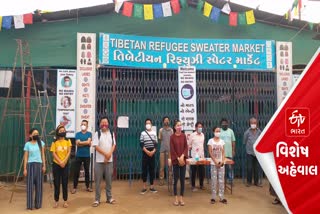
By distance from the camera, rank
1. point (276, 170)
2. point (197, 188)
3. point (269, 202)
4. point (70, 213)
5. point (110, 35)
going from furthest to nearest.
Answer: point (110, 35), point (197, 188), point (269, 202), point (70, 213), point (276, 170)

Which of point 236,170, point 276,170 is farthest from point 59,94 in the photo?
point 276,170


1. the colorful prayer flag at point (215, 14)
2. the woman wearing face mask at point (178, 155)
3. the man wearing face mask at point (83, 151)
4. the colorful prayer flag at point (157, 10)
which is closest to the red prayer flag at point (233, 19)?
the colorful prayer flag at point (215, 14)

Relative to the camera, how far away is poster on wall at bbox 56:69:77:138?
324 inches

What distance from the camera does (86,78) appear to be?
8.33 meters

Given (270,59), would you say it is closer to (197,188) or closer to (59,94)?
(197,188)

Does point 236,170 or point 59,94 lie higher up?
point 59,94

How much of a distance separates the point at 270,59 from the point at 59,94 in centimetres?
516

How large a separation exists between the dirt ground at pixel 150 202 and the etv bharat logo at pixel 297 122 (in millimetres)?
4563

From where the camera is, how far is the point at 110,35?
8.52 m

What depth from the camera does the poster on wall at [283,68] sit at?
9000 mm

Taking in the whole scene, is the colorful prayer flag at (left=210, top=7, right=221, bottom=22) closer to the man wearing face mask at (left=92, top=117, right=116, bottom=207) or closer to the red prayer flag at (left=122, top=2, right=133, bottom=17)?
the red prayer flag at (left=122, top=2, right=133, bottom=17)

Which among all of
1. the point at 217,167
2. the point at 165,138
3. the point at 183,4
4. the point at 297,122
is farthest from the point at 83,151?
the point at 297,122

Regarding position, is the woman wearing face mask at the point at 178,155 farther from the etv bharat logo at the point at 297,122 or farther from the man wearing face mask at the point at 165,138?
the etv bharat logo at the point at 297,122

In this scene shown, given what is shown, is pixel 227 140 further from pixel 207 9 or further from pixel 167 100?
pixel 207 9
